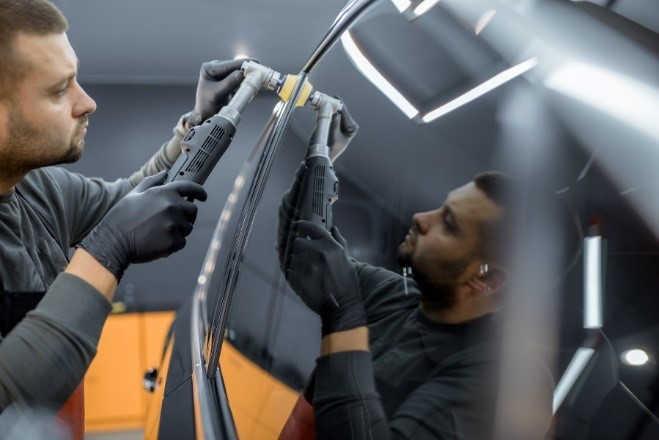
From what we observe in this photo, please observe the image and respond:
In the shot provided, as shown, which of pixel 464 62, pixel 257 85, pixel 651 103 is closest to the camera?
pixel 651 103

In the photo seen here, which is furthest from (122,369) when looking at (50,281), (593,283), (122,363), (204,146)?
(593,283)

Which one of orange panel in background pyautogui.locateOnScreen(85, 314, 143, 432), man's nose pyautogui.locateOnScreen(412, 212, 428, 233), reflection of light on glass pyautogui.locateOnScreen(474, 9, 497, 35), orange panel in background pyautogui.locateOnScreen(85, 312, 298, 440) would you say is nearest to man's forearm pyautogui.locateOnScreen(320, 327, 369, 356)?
man's nose pyautogui.locateOnScreen(412, 212, 428, 233)

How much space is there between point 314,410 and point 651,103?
0.40 m

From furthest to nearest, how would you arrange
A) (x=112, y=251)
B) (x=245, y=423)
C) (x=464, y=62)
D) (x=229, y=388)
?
(x=112, y=251) → (x=229, y=388) → (x=245, y=423) → (x=464, y=62)

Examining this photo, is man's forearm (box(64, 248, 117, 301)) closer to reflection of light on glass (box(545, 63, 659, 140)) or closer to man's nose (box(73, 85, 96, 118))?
man's nose (box(73, 85, 96, 118))

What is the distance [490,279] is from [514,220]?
0.05 meters

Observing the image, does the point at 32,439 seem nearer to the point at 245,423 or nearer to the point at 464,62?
the point at 245,423

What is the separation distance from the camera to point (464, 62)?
1.74 feet

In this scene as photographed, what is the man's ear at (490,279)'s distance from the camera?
42cm

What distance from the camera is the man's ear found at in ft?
1.38

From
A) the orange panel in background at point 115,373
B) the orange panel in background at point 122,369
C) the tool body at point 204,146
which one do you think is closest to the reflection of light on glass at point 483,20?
the tool body at point 204,146

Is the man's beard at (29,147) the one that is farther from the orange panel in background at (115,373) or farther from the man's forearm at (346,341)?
the orange panel in background at (115,373)

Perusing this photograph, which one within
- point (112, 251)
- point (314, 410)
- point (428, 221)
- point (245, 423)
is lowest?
point (112, 251)

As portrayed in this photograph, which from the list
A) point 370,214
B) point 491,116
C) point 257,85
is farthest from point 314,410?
point 257,85
